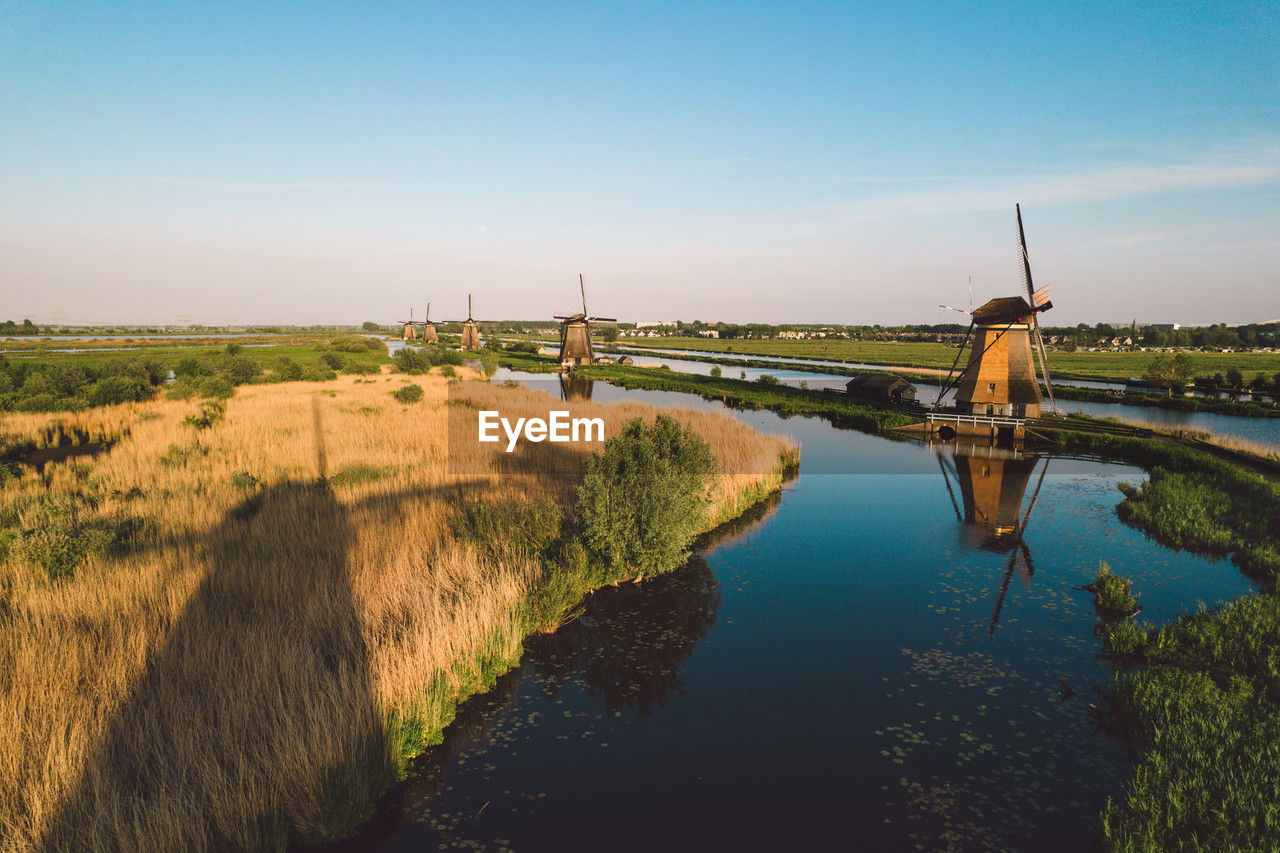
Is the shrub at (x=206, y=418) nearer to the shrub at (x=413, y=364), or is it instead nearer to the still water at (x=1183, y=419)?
the shrub at (x=413, y=364)

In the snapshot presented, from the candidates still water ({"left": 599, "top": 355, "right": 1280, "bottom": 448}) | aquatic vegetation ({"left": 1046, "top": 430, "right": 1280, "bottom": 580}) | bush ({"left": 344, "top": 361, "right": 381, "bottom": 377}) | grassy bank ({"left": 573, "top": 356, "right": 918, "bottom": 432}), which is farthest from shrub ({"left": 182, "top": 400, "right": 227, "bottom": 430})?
still water ({"left": 599, "top": 355, "right": 1280, "bottom": 448})

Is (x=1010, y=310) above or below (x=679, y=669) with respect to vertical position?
above

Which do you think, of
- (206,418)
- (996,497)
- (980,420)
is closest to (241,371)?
(206,418)

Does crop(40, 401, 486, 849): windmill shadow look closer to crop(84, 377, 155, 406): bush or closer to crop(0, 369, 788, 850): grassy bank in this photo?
crop(0, 369, 788, 850): grassy bank

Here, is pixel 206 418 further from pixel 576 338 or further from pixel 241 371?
pixel 576 338

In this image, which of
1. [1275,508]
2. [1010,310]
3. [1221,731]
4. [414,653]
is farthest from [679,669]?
[1010,310]

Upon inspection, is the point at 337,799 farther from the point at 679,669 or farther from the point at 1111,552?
the point at 1111,552
